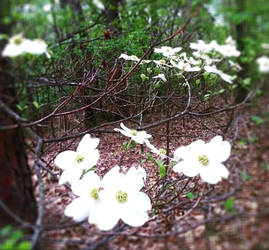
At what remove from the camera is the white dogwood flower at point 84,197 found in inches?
13.7

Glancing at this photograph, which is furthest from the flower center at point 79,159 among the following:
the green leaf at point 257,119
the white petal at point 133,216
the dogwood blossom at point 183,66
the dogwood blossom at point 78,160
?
the green leaf at point 257,119

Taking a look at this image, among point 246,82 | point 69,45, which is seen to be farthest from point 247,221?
point 69,45

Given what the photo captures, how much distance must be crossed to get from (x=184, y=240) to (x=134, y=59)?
0.73 meters

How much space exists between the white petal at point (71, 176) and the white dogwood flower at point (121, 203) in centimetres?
5

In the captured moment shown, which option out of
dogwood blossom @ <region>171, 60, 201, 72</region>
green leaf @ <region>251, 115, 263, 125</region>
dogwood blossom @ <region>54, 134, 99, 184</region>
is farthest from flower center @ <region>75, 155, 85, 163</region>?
green leaf @ <region>251, 115, 263, 125</region>

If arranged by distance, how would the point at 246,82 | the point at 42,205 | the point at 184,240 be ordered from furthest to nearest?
the point at 246,82 → the point at 184,240 → the point at 42,205

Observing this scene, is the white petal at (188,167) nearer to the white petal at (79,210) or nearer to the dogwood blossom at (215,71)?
the white petal at (79,210)

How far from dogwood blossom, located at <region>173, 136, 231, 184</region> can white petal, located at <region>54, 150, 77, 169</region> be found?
169 millimetres

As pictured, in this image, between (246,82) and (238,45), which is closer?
(246,82)

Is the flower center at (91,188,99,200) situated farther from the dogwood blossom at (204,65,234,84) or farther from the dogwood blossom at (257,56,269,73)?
the dogwood blossom at (257,56,269,73)

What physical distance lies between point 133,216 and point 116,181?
0.18 feet

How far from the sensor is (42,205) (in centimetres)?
26

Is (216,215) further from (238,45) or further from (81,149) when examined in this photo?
(238,45)

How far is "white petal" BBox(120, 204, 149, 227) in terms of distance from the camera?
13.5 inches
